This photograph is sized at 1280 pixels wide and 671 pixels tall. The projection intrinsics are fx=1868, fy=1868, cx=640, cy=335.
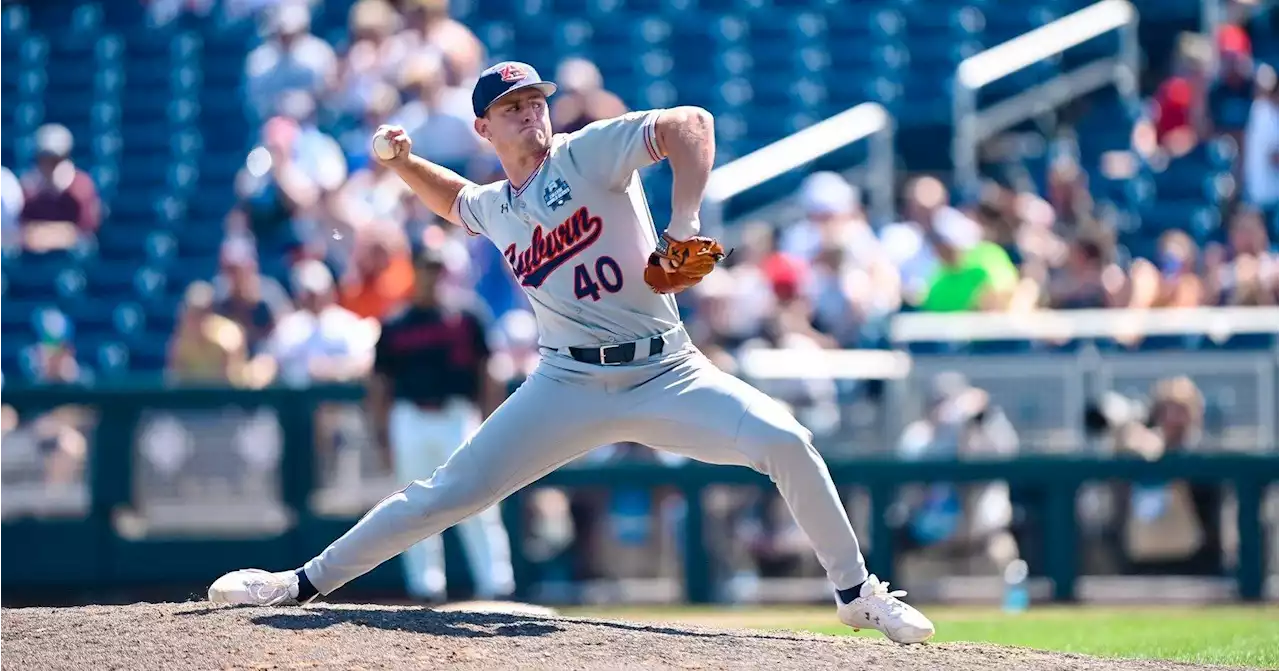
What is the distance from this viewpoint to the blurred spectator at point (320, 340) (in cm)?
1115

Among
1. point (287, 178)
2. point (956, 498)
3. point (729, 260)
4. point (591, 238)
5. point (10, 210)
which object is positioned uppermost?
point (287, 178)

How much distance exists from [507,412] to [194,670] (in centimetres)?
129

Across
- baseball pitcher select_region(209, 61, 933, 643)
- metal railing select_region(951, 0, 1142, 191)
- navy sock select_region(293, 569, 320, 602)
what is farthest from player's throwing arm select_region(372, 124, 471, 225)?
metal railing select_region(951, 0, 1142, 191)

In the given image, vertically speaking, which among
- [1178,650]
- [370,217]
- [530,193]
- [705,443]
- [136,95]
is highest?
[136,95]

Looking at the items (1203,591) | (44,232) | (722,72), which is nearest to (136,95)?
(44,232)

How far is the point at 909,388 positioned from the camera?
10406 millimetres

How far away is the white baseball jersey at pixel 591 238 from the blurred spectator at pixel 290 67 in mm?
8413

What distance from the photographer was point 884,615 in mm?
5980

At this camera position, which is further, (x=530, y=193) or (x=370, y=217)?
(x=370, y=217)

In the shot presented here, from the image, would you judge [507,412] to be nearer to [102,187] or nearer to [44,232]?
[44,232]

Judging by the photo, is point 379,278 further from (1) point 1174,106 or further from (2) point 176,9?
(1) point 1174,106

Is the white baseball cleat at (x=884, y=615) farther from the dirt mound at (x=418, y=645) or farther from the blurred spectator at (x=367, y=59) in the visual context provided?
the blurred spectator at (x=367, y=59)

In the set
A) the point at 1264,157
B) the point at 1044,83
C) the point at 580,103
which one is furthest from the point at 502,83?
the point at 1044,83

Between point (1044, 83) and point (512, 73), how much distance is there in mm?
9189
